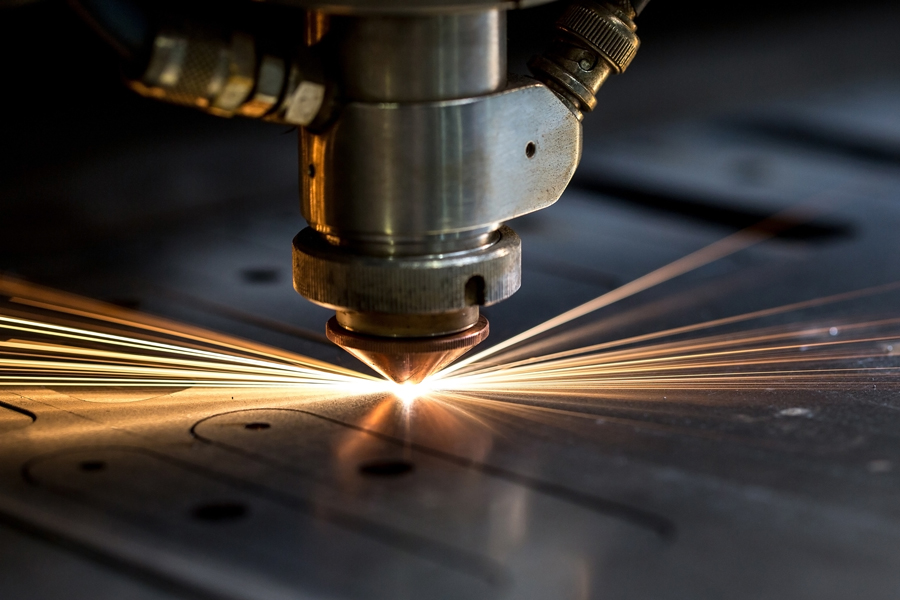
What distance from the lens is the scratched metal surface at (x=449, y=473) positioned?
0.91 meters

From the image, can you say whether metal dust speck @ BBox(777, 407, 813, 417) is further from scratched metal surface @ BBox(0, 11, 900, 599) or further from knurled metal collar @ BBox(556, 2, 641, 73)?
knurled metal collar @ BBox(556, 2, 641, 73)

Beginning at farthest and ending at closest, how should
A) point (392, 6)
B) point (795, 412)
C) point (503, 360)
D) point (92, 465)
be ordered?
point (503, 360) < point (795, 412) < point (92, 465) < point (392, 6)

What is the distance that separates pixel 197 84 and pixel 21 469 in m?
0.40

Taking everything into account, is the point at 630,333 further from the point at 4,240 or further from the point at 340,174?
the point at 4,240

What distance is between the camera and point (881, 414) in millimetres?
1217

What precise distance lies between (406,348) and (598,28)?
36cm

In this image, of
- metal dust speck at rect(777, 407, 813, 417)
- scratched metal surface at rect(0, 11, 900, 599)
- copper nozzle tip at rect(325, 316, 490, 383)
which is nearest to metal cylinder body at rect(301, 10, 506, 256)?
copper nozzle tip at rect(325, 316, 490, 383)

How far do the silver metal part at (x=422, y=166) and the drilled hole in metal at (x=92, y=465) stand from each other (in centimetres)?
30

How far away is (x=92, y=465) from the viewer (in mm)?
1083

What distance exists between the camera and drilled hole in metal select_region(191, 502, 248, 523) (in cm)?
99

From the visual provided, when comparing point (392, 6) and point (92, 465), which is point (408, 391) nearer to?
point (92, 465)

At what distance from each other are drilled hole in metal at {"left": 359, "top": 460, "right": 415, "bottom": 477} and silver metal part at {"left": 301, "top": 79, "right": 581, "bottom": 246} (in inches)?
7.9

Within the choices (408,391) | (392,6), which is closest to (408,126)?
(392,6)

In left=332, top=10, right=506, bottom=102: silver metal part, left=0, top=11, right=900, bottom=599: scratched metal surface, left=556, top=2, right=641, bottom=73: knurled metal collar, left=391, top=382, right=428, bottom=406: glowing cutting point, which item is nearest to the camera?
left=0, top=11, right=900, bottom=599: scratched metal surface
